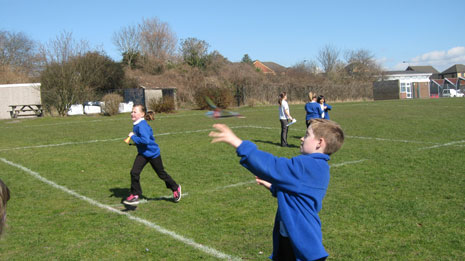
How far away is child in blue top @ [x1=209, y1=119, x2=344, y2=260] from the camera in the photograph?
2660mm

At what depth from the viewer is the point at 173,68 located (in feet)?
190

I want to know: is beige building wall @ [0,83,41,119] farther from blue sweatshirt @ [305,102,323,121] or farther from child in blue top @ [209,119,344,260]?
child in blue top @ [209,119,344,260]

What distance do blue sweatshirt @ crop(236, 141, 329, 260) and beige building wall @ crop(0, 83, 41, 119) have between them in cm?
3630

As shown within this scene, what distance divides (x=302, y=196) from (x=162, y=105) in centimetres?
3350

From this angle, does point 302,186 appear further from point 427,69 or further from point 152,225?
point 427,69

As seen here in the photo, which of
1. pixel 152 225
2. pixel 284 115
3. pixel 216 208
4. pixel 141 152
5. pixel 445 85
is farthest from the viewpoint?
pixel 445 85

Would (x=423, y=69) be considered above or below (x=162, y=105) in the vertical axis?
above

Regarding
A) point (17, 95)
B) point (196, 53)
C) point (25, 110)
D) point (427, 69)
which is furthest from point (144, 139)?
point (427, 69)

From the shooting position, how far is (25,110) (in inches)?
1328

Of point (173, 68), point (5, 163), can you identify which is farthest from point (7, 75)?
point (5, 163)

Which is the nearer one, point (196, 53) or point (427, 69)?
point (196, 53)

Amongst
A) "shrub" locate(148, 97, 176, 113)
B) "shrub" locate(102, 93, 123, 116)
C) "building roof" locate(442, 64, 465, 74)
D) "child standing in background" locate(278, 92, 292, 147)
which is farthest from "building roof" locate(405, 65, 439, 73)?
"child standing in background" locate(278, 92, 292, 147)

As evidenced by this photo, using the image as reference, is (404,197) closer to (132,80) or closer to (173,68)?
(132,80)

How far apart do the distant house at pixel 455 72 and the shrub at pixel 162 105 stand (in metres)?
113
